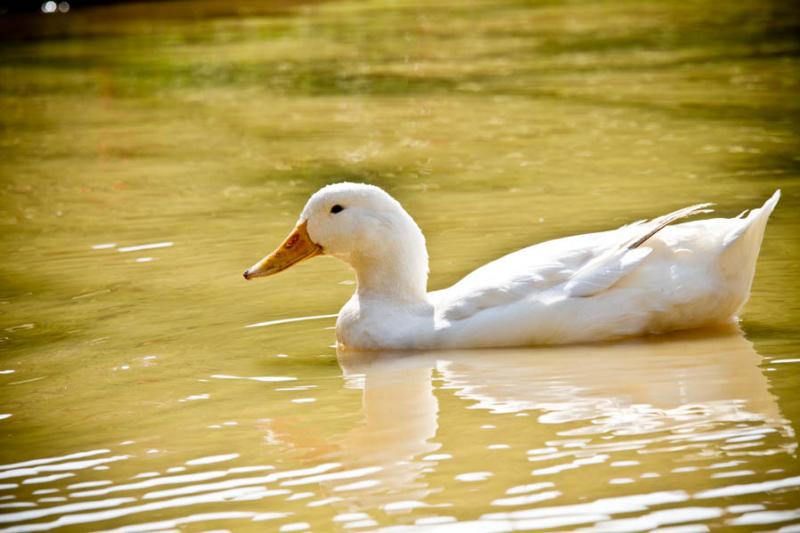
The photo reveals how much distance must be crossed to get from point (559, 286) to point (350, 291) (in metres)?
1.84

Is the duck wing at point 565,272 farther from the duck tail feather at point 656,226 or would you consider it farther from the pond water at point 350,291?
the pond water at point 350,291

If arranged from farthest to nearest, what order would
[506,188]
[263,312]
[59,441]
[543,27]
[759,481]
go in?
[543,27]
[506,188]
[263,312]
[59,441]
[759,481]

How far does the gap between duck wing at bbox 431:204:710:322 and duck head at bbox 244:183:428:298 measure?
0.34m

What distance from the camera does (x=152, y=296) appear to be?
877 centimetres

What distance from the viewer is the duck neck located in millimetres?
7621

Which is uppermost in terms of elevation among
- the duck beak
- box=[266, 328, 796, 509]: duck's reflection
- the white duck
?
the duck beak

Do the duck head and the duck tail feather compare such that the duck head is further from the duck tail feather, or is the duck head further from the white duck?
the duck tail feather

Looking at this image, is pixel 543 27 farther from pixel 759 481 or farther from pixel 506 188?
pixel 759 481

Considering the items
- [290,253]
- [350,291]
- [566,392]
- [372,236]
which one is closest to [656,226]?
[566,392]

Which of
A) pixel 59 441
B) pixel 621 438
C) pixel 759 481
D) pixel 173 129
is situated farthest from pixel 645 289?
pixel 173 129

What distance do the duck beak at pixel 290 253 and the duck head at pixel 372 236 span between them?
62 mm

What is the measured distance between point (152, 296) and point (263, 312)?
2.61 ft

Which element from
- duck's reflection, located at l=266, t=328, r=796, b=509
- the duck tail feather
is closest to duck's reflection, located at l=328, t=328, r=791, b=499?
duck's reflection, located at l=266, t=328, r=796, b=509

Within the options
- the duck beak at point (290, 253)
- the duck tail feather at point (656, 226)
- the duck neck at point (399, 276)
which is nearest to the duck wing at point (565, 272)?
the duck tail feather at point (656, 226)
